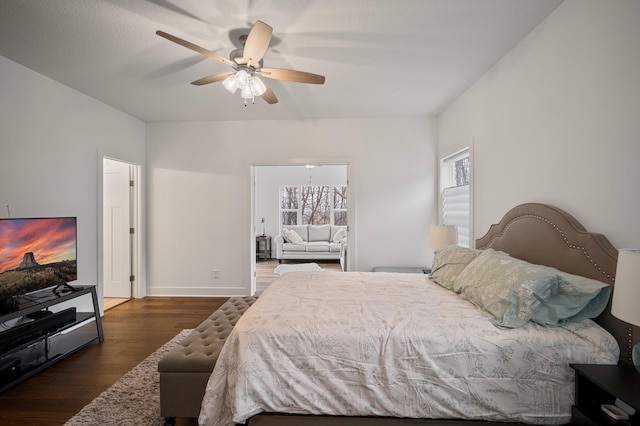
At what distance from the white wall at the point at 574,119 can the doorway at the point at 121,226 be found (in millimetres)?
4538

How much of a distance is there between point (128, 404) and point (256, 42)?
96.8 inches

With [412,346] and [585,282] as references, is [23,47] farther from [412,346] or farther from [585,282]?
[585,282]

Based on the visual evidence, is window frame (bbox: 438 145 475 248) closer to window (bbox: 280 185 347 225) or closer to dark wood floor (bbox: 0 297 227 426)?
dark wood floor (bbox: 0 297 227 426)

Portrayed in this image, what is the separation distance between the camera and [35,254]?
2525mm

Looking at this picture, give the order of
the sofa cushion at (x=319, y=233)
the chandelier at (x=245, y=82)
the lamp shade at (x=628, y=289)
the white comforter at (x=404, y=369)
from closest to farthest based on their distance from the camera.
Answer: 1. the lamp shade at (x=628, y=289)
2. the white comforter at (x=404, y=369)
3. the chandelier at (x=245, y=82)
4. the sofa cushion at (x=319, y=233)

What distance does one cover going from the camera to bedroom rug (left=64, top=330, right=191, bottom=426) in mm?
1781

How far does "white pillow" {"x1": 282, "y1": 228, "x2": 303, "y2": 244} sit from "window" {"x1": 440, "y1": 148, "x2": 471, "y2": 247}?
13.6 ft

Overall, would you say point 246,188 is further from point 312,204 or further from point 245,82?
point 312,204

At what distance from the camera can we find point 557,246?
1.82 metres

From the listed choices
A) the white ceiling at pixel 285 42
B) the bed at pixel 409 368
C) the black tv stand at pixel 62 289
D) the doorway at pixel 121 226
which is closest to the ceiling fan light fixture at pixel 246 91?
the white ceiling at pixel 285 42

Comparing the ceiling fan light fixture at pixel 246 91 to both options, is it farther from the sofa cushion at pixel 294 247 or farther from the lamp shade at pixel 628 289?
the sofa cushion at pixel 294 247

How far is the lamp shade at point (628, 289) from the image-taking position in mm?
1096

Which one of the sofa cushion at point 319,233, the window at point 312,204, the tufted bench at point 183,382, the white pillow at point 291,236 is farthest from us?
the window at point 312,204

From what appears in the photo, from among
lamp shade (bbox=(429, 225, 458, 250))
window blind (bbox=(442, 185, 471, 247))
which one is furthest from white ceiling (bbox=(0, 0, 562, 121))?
lamp shade (bbox=(429, 225, 458, 250))
